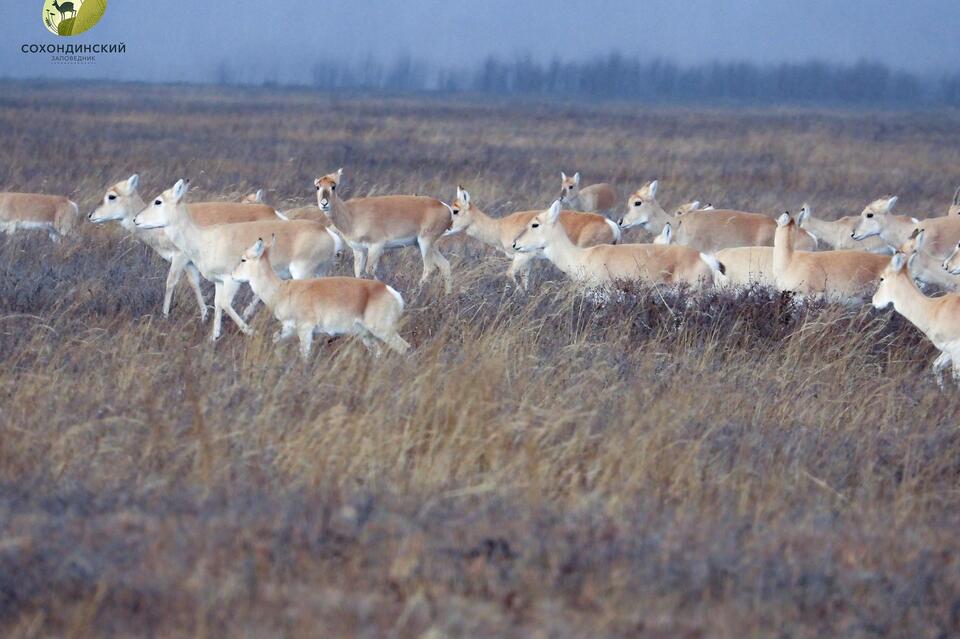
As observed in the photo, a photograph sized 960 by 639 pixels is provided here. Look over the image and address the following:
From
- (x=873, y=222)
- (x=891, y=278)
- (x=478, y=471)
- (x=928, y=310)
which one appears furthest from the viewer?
(x=873, y=222)

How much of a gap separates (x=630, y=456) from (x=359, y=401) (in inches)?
60.7

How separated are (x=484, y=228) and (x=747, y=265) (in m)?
3.37

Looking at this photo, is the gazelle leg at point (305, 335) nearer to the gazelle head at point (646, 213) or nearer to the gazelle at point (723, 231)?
the gazelle at point (723, 231)

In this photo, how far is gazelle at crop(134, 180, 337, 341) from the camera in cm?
957

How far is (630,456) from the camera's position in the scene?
18.3 ft

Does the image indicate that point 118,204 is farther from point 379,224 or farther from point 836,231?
point 836,231

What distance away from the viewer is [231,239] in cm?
966

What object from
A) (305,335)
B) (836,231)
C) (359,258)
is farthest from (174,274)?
(836,231)

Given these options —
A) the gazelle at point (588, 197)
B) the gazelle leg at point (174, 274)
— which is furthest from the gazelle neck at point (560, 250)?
the gazelle at point (588, 197)

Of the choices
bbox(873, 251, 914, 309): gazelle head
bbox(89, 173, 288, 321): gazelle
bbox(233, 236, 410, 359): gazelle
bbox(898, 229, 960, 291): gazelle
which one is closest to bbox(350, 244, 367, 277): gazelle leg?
bbox(89, 173, 288, 321): gazelle

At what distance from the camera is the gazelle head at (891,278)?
898 cm

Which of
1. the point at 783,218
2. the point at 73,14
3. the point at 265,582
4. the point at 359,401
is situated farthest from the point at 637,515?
the point at 73,14

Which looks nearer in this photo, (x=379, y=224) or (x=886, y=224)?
(x=379, y=224)

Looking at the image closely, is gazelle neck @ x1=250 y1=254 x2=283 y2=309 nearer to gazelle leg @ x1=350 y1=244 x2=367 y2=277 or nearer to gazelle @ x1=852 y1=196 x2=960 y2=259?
gazelle leg @ x1=350 y1=244 x2=367 y2=277
